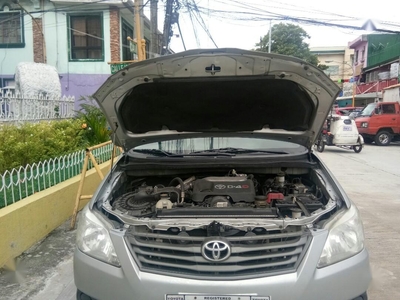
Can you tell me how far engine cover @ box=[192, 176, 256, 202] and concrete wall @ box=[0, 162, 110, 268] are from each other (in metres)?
1.95

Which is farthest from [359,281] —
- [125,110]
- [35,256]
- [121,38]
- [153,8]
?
[121,38]

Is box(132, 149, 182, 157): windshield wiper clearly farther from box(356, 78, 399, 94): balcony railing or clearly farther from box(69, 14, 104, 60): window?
box(356, 78, 399, 94): balcony railing

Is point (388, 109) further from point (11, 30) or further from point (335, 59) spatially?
point (335, 59)

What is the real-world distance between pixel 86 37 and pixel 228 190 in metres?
12.9

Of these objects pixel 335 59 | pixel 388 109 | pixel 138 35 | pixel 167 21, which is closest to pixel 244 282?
pixel 138 35

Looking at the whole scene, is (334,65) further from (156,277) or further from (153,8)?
(156,277)

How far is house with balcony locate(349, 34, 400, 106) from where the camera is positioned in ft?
84.2

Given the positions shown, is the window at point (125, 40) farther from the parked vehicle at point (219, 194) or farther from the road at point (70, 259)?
the parked vehicle at point (219, 194)

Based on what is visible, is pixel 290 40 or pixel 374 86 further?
pixel 290 40

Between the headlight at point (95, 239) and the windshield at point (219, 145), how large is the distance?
50.5 inches

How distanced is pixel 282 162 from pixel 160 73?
4.55ft

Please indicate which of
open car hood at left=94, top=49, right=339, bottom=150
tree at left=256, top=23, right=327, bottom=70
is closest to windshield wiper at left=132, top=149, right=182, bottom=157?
open car hood at left=94, top=49, right=339, bottom=150

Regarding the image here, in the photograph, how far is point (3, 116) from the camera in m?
6.98

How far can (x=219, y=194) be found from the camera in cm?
312
